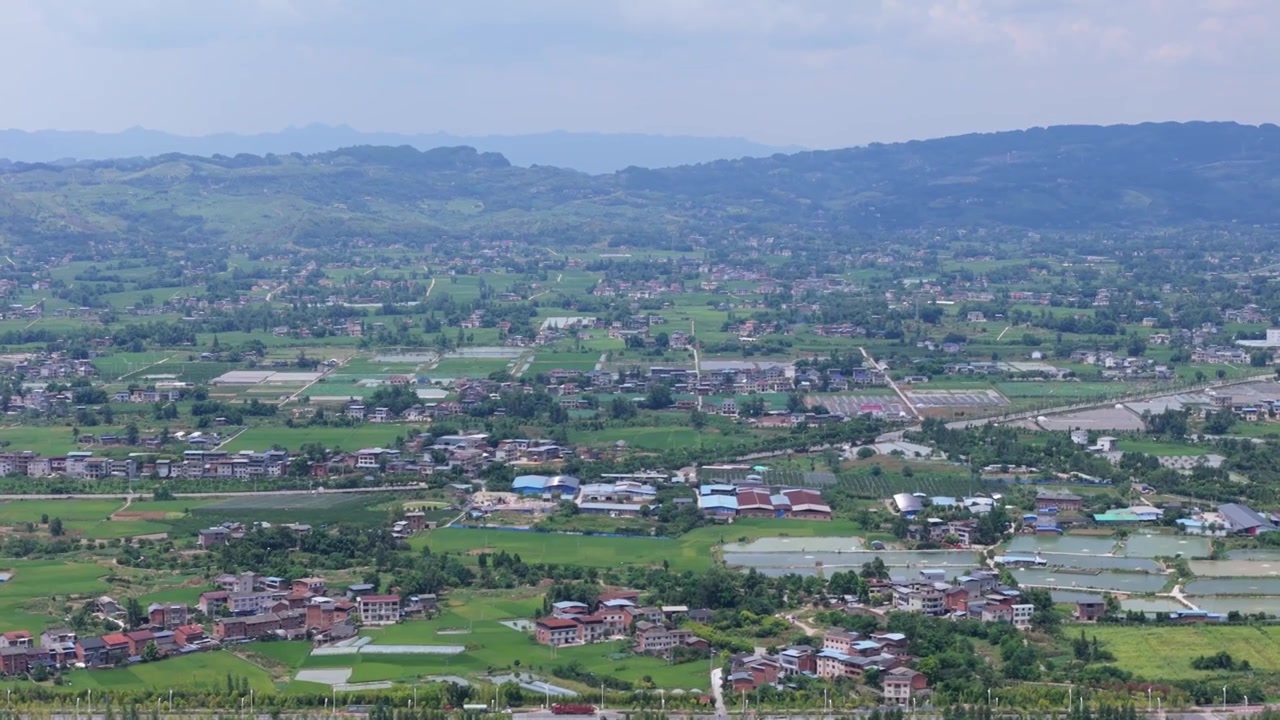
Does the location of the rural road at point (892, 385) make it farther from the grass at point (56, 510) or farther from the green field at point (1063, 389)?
the grass at point (56, 510)

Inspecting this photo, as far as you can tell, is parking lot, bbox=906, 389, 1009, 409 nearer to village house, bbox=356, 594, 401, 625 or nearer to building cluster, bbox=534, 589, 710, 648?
building cluster, bbox=534, 589, 710, 648

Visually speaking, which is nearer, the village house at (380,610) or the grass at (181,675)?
the grass at (181,675)

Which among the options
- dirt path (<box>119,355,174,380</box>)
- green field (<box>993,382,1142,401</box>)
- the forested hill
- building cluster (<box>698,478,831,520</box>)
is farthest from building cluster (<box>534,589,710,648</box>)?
the forested hill

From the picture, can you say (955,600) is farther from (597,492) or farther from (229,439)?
(229,439)

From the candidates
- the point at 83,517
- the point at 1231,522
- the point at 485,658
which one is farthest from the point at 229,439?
the point at 1231,522

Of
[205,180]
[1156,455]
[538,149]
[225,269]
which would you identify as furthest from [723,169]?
[538,149]

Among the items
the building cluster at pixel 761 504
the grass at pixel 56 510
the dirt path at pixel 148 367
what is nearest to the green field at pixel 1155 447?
the building cluster at pixel 761 504
